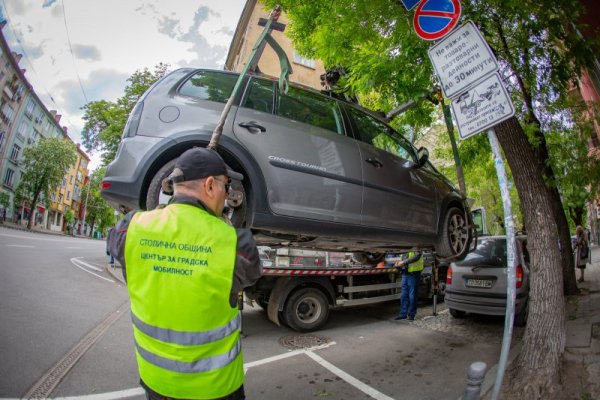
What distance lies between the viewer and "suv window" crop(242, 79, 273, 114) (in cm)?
271

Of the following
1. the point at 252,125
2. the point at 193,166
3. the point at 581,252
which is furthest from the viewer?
the point at 581,252

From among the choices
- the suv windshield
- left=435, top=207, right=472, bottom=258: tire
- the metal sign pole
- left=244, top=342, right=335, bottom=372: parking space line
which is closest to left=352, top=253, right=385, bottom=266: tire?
left=435, top=207, right=472, bottom=258: tire

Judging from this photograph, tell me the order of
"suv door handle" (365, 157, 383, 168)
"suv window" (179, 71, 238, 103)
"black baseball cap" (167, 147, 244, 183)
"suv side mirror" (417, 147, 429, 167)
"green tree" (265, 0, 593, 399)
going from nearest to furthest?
1. "black baseball cap" (167, 147, 244, 183)
2. "suv window" (179, 71, 238, 103)
3. "green tree" (265, 0, 593, 399)
4. "suv door handle" (365, 157, 383, 168)
5. "suv side mirror" (417, 147, 429, 167)

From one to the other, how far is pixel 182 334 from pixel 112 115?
12698mm

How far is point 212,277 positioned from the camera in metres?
1.23

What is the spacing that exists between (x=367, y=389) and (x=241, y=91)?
10.9 ft

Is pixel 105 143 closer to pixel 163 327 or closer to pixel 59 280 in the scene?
pixel 59 280

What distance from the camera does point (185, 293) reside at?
1.21 m

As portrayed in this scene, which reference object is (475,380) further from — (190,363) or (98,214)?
(98,214)

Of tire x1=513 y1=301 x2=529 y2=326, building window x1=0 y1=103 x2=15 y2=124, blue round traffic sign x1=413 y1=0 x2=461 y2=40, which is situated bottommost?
tire x1=513 y1=301 x2=529 y2=326

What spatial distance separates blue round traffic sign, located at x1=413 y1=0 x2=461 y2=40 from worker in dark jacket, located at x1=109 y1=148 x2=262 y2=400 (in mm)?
2280

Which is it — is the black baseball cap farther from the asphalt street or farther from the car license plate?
the car license plate

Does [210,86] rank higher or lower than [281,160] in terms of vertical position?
higher

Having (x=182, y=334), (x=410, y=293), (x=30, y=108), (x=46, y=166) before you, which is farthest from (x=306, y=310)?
(x=46, y=166)
